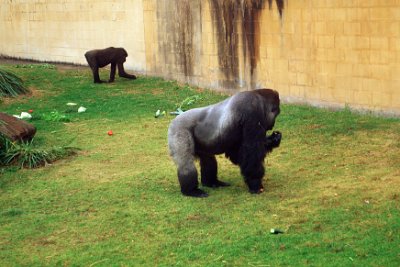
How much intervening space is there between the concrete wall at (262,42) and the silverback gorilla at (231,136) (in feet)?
12.8

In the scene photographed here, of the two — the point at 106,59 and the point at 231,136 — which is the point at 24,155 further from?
the point at 106,59

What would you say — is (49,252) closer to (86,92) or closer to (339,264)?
(339,264)

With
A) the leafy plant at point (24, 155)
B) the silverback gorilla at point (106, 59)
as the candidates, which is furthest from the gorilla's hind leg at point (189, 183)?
the silverback gorilla at point (106, 59)

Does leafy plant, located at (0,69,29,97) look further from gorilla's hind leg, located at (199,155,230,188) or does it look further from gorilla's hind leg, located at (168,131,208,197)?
gorilla's hind leg, located at (168,131,208,197)

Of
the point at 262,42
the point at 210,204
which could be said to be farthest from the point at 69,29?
the point at 210,204

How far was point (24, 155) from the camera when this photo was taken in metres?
10.4

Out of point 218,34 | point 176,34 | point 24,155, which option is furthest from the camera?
point 176,34

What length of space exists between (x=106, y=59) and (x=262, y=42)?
4905 millimetres

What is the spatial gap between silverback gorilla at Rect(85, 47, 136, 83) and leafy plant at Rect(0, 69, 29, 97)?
1731mm

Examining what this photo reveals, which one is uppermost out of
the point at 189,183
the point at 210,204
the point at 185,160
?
the point at 185,160

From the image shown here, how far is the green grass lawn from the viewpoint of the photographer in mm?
6641

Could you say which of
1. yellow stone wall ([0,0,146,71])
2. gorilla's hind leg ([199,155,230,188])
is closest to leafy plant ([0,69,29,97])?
yellow stone wall ([0,0,146,71])

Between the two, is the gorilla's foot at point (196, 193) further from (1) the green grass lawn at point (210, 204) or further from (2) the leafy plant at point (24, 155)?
(2) the leafy plant at point (24, 155)

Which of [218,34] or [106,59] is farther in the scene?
[106,59]
